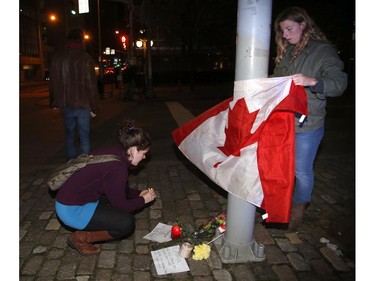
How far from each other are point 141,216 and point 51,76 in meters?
2.48

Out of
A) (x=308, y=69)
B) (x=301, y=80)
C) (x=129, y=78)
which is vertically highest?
(x=129, y=78)

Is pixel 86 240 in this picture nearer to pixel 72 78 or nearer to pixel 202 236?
pixel 202 236

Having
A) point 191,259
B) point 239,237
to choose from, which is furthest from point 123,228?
point 239,237

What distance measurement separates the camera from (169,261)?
9.21 ft

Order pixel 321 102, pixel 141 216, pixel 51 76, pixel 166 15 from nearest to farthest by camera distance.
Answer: pixel 321 102
pixel 141 216
pixel 51 76
pixel 166 15

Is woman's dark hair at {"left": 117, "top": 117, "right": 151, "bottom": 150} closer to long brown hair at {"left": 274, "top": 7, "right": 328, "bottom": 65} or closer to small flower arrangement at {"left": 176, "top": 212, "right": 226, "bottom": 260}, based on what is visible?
small flower arrangement at {"left": 176, "top": 212, "right": 226, "bottom": 260}

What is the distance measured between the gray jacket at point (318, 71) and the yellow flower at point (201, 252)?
131 cm

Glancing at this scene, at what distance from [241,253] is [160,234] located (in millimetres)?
841

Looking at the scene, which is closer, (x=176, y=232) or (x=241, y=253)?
(x=241, y=253)

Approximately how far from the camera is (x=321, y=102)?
2.88 metres

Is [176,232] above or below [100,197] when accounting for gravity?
below

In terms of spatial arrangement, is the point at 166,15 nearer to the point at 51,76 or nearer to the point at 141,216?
the point at 51,76

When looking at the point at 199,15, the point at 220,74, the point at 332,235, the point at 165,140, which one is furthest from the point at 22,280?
the point at 220,74

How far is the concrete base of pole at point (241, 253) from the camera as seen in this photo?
9.26 feet
